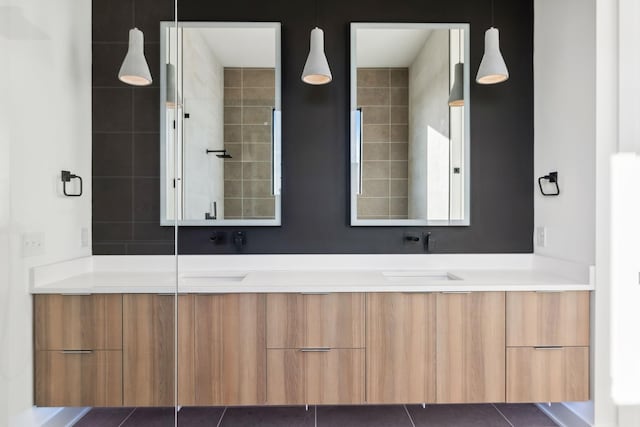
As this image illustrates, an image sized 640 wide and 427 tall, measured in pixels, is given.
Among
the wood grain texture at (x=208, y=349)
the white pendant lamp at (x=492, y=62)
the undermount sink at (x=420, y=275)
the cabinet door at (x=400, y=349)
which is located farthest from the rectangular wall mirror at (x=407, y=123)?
the wood grain texture at (x=208, y=349)

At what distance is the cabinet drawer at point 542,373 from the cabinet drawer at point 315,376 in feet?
2.51

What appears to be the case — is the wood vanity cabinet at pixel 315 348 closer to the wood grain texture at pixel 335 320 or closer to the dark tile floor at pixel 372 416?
the wood grain texture at pixel 335 320

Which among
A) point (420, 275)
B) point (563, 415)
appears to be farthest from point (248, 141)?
point (563, 415)

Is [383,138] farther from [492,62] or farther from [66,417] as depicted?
Result: [66,417]

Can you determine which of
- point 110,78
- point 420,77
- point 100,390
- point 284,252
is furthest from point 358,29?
point 100,390

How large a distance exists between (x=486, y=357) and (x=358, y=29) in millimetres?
2022

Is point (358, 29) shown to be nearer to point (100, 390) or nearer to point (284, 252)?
point (284, 252)

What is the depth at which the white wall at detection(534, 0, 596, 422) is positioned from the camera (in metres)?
1.97

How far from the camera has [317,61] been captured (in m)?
2.18

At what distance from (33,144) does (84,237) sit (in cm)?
28

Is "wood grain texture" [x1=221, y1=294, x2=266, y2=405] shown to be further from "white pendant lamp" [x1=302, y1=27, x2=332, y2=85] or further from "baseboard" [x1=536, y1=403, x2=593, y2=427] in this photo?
"baseboard" [x1=536, y1=403, x2=593, y2=427]

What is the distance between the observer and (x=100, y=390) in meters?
1.06

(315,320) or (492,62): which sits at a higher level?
(492,62)

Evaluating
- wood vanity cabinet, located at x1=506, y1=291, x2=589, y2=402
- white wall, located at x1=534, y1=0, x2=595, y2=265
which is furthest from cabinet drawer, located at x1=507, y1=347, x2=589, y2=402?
white wall, located at x1=534, y1=0, x2=595, y2=265
